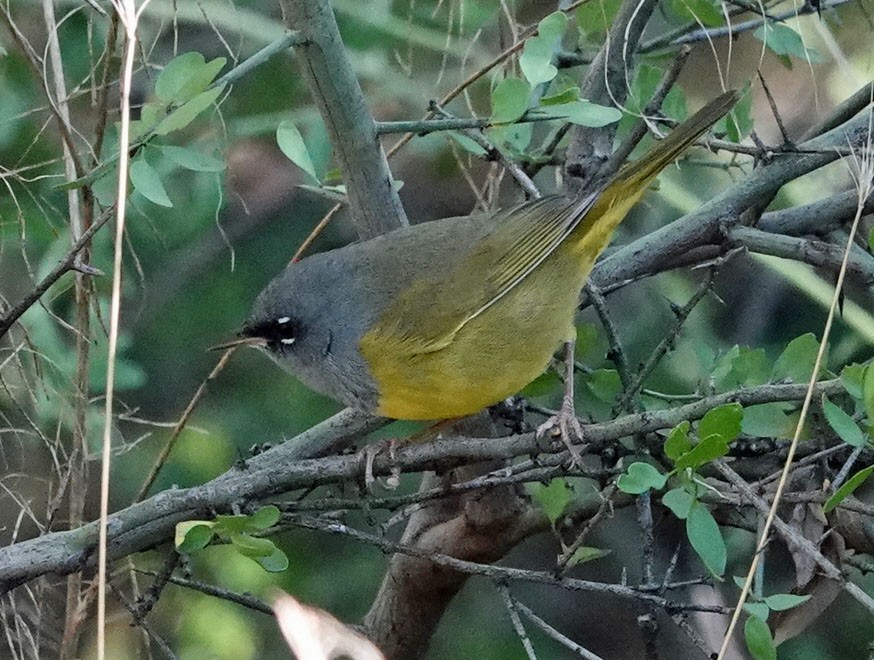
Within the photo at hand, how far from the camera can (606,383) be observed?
6.84 ft

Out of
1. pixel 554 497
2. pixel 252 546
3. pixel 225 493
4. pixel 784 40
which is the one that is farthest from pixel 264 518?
pixel 784 40

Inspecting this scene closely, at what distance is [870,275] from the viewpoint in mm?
1982

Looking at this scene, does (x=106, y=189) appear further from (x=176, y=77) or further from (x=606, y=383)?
(x=606, y=383)

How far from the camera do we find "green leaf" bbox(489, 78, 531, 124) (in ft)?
5.66

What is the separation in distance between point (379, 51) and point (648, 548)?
1858 millimetres

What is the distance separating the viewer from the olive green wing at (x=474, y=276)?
7.64 feet

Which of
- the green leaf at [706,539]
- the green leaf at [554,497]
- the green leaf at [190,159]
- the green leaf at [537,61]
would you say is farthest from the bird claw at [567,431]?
the green leaf at [190,159]

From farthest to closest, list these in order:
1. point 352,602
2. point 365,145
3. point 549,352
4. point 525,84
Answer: point 352,602
point 549,352
point 365,145
point 525,84

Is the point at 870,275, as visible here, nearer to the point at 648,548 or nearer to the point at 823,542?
the point at 823,542

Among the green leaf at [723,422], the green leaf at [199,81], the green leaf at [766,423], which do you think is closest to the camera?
the green leaf at [723,422]

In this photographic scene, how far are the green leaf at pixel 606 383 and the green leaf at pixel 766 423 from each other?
0.30 meters

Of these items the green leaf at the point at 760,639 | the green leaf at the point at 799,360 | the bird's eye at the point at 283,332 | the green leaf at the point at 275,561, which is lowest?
the green leaf at the point at 760,639

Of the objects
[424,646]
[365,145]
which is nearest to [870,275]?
[365,145]

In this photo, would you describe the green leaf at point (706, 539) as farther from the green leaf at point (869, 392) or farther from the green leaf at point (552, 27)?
the green leaf at point (552, 27)
